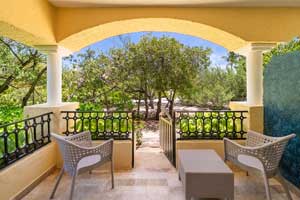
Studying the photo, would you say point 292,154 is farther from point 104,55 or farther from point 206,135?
point 104,55

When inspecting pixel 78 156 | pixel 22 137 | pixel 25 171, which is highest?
pixel 22 137

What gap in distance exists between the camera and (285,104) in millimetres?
3383

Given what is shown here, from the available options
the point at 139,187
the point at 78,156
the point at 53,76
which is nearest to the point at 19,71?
the point at 53,76

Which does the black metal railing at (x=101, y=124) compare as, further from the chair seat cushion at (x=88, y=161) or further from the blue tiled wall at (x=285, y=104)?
the blue tiled wall at (x=285, y=104)

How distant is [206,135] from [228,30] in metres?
1.71

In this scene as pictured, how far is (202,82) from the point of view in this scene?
362 inches

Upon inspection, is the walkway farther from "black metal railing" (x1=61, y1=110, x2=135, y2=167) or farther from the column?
the column

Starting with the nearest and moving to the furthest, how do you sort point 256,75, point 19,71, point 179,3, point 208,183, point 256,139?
point 208,183
point 256,139
point 179,3
point 256,75
point 19,71

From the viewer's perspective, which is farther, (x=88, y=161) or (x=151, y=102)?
(x=151, y=102)

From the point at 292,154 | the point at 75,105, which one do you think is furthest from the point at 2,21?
the point at 292,154

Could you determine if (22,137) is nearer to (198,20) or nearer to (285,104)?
(198,20)

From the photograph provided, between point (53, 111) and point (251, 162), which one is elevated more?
point (53, 111)

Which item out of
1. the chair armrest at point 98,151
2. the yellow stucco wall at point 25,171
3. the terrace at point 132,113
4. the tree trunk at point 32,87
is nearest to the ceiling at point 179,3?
the terrace at point 132,113

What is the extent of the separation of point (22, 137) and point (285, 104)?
348cm
